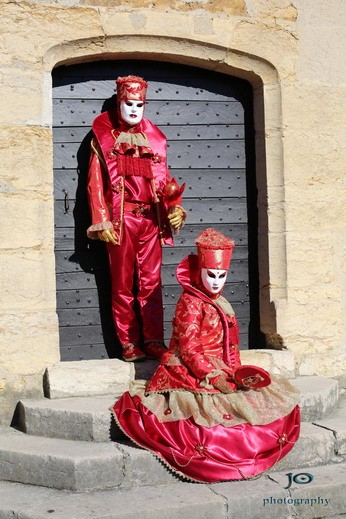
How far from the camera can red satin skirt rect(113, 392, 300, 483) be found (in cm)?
396

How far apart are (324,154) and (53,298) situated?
2.25 m

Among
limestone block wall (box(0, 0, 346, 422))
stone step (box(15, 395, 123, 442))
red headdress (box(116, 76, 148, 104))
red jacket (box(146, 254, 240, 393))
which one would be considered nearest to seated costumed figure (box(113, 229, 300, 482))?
red jacket (box(146, 254, 240, 393))

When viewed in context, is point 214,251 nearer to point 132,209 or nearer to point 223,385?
point 223,385

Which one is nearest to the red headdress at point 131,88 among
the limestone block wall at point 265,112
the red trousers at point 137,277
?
the limestone block wall at point 265,112

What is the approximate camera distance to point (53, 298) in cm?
509

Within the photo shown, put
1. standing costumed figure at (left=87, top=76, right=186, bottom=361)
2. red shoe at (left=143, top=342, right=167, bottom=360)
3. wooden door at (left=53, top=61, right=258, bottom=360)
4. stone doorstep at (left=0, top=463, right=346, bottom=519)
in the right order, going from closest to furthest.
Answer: stone doorstep at (left=0, top=463, right=346, bottom=519) < standing costumed figure at (left=87, top=76, right=186, bottom=361) < red shoe at (left=143, top=342, right=167, bottom=360) < wooden door at (left=53, top=61, right=258, bottom=360)

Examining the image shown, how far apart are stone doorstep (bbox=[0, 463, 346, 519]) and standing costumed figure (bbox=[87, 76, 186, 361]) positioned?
4.56ft

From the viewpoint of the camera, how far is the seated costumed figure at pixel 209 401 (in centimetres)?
401

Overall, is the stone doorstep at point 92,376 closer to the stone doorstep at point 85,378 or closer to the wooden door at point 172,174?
the stone doorstep at point 85,378

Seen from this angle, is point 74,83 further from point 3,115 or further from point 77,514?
point 77,514

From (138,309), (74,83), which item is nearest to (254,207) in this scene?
(138,309)

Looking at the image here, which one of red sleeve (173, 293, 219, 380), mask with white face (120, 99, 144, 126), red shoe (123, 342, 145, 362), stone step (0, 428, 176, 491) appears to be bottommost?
stone step (0, 428, 176, 491)

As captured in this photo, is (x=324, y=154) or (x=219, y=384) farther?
(x=324, y=154)

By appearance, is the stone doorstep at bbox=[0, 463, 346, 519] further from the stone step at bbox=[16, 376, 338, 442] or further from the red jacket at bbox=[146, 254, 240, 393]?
the red jacket at bbox=[146, 254, 240, 393]
